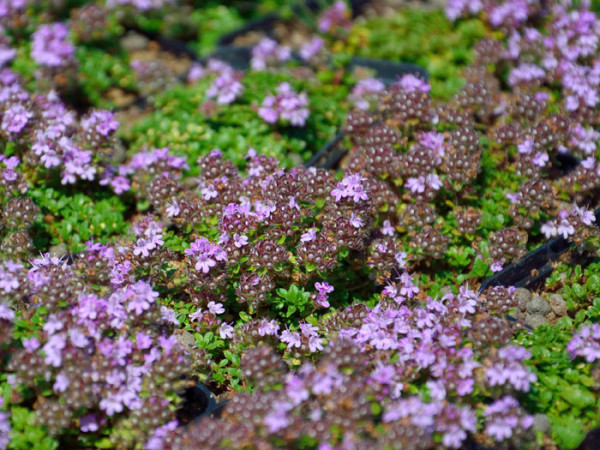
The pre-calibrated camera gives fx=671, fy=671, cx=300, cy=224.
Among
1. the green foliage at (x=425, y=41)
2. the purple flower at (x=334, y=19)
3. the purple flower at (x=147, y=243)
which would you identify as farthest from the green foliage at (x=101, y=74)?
the purple flower at (x=147, y=243)

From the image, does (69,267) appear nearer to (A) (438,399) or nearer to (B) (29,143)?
(B) (29,143)

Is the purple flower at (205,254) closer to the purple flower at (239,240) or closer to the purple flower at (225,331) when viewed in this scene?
the purple flower at (239,240)

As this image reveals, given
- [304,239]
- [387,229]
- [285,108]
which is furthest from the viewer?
[285,108]

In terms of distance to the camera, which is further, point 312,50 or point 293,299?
point 312,50

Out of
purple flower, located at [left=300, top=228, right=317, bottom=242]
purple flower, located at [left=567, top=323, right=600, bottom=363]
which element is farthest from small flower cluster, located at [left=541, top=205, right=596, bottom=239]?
purple flower, located at [left=300, top=228, right=317, bottom=242]

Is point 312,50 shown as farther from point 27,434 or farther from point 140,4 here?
point 27,434

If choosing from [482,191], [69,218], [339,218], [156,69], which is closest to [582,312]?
[482,191]

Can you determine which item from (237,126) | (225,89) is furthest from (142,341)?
(225,89)
